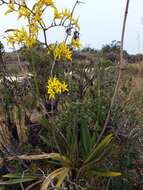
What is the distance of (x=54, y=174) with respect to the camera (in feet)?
14.8

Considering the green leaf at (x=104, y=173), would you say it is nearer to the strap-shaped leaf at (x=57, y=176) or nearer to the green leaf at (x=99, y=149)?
the green leaf at (x=99, y=149)

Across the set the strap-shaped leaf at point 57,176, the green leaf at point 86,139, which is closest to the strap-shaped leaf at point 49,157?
the strap-shaped leaf at point 57,176

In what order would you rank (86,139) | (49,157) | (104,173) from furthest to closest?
1. (86,139)
2. (49,157)
3. (104,173)

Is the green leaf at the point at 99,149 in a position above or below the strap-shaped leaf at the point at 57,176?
above

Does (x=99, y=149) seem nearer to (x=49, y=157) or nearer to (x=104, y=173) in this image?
(x=104, y=173)

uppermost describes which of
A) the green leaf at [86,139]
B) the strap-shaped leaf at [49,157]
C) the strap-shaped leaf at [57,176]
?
the green leaf at [86,139]

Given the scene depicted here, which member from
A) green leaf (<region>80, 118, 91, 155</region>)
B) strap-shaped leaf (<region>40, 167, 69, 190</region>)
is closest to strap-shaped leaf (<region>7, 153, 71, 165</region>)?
strap-shaped leaf (<region>40, 167, 69, 190</region>)

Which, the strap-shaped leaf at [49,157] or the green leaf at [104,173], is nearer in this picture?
the green leaf at [104,173]

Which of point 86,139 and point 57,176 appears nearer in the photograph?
point 57,176

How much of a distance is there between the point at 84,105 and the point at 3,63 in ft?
2.98

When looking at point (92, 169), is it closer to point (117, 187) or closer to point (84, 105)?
point (117, 187)

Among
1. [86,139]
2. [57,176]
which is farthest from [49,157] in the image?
[86,139]

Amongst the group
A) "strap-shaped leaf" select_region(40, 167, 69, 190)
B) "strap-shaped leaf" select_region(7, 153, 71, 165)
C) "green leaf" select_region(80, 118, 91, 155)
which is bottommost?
"strap-shaped leaf" select_region(40, 167, 69, 190)

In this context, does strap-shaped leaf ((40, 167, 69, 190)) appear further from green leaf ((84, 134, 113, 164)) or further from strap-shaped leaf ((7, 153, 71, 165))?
green leaf ((84, 134, 113, 164))
